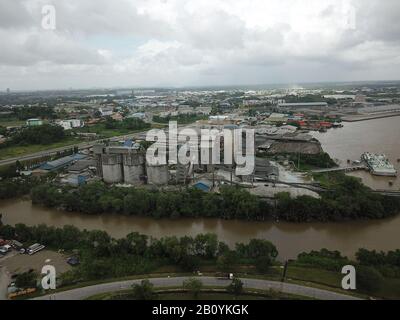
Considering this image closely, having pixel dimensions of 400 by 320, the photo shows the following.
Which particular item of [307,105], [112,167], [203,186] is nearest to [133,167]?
[112,167]

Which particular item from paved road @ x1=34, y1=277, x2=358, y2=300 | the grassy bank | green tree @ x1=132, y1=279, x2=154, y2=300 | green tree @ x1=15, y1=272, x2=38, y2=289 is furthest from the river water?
the grassy bank

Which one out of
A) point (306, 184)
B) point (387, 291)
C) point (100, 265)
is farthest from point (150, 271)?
point (306, 184)

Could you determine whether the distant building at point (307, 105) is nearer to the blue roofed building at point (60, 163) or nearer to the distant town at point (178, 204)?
the distant town at point (178, 204)

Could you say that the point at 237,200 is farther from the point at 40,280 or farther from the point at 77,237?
the point at 40,280

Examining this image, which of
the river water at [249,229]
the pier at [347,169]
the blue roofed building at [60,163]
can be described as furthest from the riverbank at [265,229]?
the pier at [347,169]

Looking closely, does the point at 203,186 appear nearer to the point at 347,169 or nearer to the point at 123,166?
the point at 123,166
